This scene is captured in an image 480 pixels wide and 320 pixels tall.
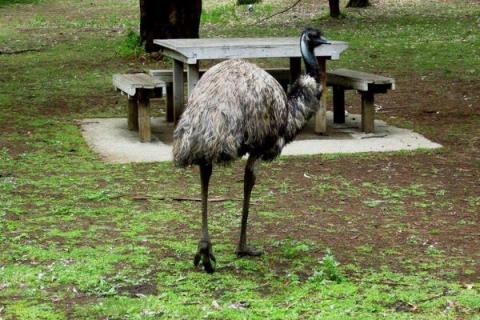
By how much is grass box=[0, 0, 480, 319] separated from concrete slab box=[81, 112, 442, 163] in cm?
26

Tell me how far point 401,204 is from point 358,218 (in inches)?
23.5

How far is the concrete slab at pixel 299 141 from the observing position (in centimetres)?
1002

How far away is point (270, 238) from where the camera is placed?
23.1 ft

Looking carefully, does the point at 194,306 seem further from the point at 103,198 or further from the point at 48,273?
the point at 103,198

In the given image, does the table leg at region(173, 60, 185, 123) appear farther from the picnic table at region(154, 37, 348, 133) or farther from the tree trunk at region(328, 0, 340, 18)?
the tree trunk at region(328, 0, 340, 18)

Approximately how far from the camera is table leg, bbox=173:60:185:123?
36.4ft

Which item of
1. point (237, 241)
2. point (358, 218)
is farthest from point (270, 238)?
point (358, 218)

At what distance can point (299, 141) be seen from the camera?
10625 millimetres

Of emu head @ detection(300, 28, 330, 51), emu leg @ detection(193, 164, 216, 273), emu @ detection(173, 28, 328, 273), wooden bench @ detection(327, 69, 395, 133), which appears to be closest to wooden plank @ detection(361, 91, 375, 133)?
wooden bench @ detection(327, 69, 395, 133)

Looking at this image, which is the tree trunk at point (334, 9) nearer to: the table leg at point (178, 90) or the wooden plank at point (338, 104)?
the wooden plank at point (338, 104)

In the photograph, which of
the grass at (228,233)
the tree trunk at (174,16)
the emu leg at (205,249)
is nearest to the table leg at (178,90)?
the grass at (228,233)

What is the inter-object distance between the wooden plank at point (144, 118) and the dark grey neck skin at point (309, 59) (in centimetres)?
370

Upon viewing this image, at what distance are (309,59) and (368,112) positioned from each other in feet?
13.2

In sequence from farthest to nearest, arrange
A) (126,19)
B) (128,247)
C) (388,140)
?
1. (126,19)
2. (388,140)
3. (128,247)
